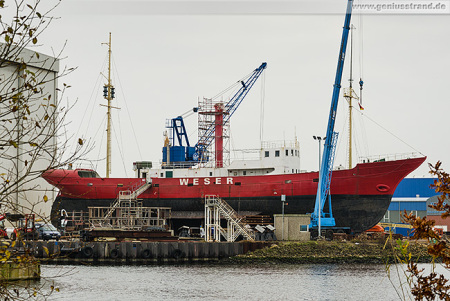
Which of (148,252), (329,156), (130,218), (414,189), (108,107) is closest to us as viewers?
(148,252)

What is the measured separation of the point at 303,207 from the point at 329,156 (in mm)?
5196

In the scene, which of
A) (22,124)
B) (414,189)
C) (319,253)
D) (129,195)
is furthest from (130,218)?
(414,189)

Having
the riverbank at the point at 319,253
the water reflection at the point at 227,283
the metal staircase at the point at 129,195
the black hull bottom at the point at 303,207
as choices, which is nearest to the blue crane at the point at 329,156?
the black hull bottom at the point at 303,207

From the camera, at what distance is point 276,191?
57469 mm

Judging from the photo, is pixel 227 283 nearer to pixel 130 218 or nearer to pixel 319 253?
pixel 319 253

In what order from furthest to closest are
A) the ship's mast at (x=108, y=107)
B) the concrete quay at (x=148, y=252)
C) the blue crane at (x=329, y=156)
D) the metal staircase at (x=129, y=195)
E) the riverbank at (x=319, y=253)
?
the ship's mast at (x=108, y=107) → the metal staircase at (x=129, y=195) → the blue crane at (x=329, y=156) → the riverbank at (x=319, y=253) → the concrete quay at (x=148, y=252)

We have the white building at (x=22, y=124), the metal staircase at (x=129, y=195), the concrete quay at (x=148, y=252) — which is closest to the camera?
the white building at (x=22, y=124)

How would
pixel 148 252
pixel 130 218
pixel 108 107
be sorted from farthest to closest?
pixel 108 107, pixel 130 218, pixel 148 252

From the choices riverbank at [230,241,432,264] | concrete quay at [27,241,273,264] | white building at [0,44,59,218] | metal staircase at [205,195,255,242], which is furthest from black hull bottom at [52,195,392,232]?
white building at [0,44,59,218]

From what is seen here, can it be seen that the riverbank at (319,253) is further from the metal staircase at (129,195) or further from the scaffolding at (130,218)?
the metal staircase at (129,195)

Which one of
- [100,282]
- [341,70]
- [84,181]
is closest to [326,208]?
[341,70]

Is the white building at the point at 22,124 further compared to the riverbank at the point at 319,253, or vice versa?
the riverbank at the point at 319,253

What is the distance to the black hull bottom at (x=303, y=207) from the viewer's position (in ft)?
183

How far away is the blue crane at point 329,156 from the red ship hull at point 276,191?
165 cm
